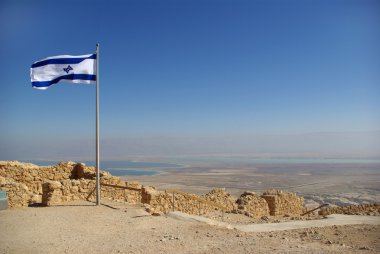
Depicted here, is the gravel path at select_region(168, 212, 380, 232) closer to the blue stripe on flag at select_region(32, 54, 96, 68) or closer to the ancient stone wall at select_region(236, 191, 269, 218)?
the ancient stone wall at select_region(236, 191, 269, 218)

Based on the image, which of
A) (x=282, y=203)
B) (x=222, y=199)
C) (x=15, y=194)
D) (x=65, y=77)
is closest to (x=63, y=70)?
(x=65, y=77)

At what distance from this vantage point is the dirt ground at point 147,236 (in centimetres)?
748

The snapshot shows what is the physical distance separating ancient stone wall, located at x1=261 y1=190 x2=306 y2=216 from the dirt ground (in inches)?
333

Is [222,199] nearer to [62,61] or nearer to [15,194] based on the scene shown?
[15,194]

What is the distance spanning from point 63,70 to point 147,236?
7190mm

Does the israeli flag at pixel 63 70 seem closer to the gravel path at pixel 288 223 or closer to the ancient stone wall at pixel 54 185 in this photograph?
the ancient stone wall at pixel 54 185

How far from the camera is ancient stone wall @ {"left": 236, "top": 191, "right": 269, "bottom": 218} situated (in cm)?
1730

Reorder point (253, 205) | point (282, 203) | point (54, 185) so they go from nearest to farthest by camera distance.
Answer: point (54, 185) → point (253, 205) → point (282, 203)

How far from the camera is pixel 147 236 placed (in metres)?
8.50

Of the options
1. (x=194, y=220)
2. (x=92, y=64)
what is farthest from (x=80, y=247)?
(x=92, y=64)

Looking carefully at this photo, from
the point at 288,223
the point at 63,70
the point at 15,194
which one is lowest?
the point at 288,223

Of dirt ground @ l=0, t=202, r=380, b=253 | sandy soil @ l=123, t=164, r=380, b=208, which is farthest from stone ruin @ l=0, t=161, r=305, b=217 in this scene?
sandy soil @ l=123, t=164, r=380, b=208

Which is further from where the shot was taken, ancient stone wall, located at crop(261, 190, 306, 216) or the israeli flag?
ancient stone wall, located at crop(261, 190, 306, 216)

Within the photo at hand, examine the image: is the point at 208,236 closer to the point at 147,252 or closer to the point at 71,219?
the point at 147,252
